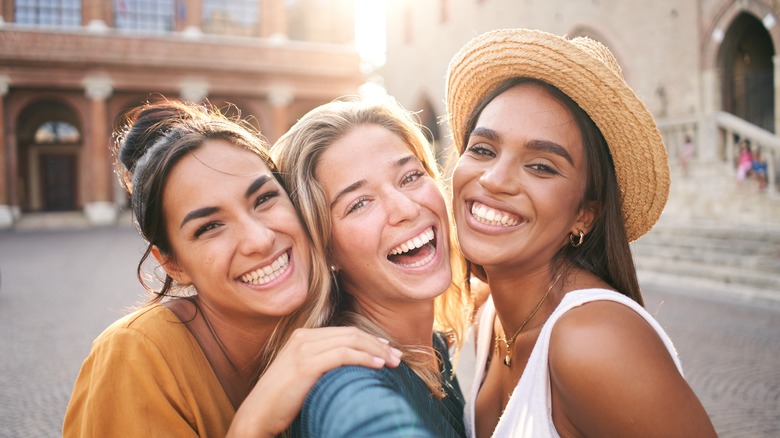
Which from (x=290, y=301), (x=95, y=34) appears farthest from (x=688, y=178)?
(x=95, y=34)

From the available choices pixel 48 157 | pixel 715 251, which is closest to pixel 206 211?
pixel 715 251

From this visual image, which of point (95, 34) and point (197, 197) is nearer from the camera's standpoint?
point (197, 197)

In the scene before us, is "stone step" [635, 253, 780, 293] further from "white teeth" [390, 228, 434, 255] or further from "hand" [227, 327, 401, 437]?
"hand" [227, 327, 401, 437]

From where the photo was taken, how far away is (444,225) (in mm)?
2229

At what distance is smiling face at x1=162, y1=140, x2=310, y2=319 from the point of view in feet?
6.60

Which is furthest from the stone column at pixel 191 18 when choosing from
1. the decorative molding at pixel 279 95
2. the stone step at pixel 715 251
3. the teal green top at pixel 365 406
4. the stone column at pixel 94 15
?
the teal green top at pixel 365 406

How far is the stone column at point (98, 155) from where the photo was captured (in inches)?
895

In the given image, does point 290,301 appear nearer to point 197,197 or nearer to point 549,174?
point 197,197

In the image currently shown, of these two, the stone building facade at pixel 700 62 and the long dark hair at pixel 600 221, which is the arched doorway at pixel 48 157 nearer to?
the stone building facade at pixel 700 62

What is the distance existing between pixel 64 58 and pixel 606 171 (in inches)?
1010

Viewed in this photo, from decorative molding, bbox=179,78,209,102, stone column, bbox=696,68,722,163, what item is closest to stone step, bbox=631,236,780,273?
stone column, bbox=696,68,722,163

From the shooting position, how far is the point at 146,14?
24.6 metres

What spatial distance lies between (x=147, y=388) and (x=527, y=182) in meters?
1.48

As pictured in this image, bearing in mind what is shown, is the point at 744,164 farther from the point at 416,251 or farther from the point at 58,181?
the point at 58,181
